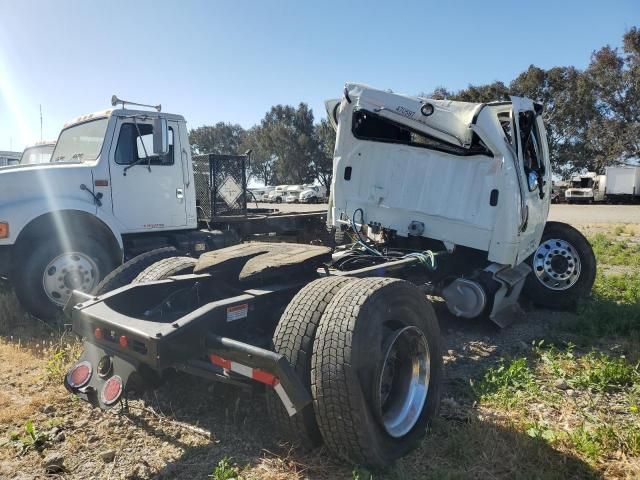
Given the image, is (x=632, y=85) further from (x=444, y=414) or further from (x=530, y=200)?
(x=444, y=414)

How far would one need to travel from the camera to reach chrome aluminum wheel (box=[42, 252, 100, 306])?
19.4 feet

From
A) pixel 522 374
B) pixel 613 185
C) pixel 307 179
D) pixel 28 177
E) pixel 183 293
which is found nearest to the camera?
pixel 183 293

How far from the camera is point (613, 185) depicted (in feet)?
118

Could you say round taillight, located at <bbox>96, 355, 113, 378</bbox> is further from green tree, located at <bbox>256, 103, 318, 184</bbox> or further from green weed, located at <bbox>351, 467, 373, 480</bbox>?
green tree, located at <bbox>256, 103, 318, 184</bbox>

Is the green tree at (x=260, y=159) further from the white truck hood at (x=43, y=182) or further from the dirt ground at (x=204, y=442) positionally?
the dirt ground at (x=204, y=442)

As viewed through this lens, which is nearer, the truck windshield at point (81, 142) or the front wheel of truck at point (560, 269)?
the front wheel of truck at point (560, 269)

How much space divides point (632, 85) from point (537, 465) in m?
45.0

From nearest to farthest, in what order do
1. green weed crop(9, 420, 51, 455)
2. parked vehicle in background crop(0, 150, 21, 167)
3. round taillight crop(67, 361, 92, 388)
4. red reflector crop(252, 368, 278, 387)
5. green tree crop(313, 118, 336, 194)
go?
red reflector crop(252, 368, 278, 387) < green weed crop(9, 420, 51, 455) < round taillight crop(67, 361, 92, 388) < parked vehicle in background crop(0, 150, 21, 167) < green tree crop(313, 118, 336, 194)

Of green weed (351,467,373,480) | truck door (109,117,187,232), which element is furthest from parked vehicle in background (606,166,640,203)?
green weed (351,467,373,480)

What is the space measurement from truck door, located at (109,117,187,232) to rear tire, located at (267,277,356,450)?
4.55m

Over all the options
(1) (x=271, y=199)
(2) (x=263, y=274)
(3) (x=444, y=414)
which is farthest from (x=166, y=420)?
(1) (x=271, y=199)

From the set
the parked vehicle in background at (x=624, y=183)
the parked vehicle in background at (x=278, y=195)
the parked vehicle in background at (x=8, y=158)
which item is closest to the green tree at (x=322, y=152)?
the parked vehicle in background at (x=278, y=195)

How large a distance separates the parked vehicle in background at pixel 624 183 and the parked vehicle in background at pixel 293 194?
77.5 ft

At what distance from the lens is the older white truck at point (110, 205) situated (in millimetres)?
5848
